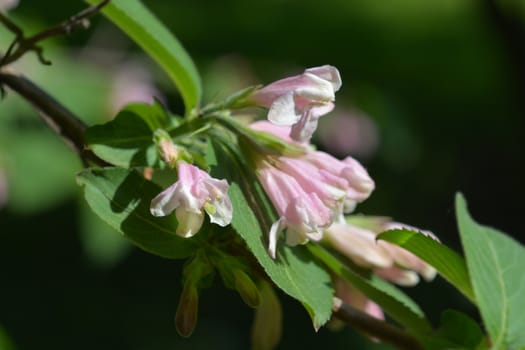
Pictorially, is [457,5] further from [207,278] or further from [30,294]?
[207,278]

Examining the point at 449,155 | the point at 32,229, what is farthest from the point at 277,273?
the point at 449,155

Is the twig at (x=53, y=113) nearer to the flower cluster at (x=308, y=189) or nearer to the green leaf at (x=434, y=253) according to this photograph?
the flower cluster at (x=308, y=189)

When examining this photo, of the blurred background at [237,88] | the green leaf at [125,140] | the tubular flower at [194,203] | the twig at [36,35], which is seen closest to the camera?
the tubular flower at [194,203]

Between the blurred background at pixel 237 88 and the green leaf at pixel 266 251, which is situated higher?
the green leaf at pixel 266 251

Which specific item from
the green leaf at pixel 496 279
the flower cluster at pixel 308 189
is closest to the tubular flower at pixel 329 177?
the flower cluster at pixel 308 189

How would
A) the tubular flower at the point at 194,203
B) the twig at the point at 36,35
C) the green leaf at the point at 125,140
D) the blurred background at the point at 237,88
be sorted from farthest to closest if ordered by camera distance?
the blurred background at the point at 237,88 → the twig at the point at 36,35 → the green leaf at the point at 125,140 → the tubular flower at the point at 194,203
